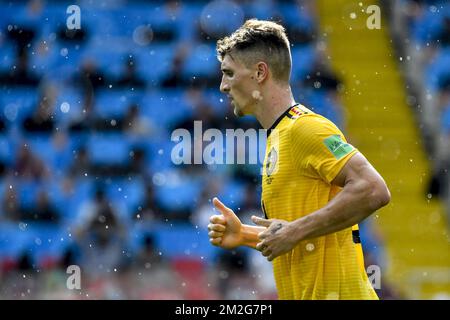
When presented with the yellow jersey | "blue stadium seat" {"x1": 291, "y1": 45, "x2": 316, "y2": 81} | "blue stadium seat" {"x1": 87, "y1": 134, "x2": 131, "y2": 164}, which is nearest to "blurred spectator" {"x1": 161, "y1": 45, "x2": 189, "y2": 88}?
"blue stadium seat" {"x1": 87, "y1": 134, "x2": 131, "y2": 164}

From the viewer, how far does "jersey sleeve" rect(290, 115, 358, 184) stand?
3.56 meters

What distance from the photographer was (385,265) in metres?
9.89

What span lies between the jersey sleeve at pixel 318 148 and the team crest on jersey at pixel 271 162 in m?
0.14

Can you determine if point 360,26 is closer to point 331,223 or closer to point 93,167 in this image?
point 93,167

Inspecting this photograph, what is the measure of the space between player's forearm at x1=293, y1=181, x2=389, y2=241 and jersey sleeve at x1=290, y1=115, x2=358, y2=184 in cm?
12

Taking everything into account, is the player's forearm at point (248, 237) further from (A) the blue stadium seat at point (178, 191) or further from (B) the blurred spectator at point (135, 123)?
(B) the blurred spectator at point (135, 123)

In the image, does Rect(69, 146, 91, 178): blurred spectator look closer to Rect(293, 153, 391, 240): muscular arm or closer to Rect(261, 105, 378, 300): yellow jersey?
Rect(261, 105, 378, 300): yellow jersey

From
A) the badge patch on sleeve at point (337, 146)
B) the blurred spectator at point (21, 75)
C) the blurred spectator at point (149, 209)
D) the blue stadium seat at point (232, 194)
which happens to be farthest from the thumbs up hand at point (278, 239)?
the blurred spectator at point (21, 75)

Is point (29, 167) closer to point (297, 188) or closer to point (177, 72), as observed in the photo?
point (177, 72)

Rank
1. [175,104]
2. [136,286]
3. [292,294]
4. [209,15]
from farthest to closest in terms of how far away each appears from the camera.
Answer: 1. [209,15]
2. [175,104]
3. [136,286]
4. [292,294]

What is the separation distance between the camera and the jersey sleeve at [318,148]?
356cm
